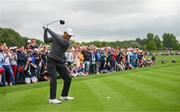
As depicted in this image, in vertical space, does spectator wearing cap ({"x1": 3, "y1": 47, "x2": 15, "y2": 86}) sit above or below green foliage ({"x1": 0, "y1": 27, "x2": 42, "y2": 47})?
below

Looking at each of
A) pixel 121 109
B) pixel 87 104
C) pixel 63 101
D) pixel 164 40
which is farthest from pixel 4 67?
pixel 164 40

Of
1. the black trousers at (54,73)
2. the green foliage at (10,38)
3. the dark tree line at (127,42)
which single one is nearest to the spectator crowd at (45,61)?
the black trousers at (54,73)

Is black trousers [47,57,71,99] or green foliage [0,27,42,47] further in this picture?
green foliage [0,27,42,47]

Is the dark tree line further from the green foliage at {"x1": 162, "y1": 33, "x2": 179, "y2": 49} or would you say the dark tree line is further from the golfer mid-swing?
the golfer mid-swing

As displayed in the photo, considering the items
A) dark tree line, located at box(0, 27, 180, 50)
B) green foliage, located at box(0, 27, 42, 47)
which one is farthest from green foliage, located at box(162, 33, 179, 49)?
green foliage, located at box(0, 27, 42, 47)

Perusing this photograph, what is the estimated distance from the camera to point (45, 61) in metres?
26.9

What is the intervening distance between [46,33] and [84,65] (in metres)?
19.4

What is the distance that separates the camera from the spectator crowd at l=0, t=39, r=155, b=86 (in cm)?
Answer: 2415

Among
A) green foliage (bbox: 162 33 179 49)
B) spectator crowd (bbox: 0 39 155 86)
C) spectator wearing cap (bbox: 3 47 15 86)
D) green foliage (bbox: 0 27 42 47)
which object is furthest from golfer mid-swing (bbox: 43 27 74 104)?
green foliage (bbox: 162 33 179 49)

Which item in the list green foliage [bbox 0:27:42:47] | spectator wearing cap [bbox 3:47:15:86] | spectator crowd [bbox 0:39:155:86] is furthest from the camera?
green foliage [bbox 0:27:42:47]

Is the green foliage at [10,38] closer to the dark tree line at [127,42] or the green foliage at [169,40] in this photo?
the dark tree line at [127,42]

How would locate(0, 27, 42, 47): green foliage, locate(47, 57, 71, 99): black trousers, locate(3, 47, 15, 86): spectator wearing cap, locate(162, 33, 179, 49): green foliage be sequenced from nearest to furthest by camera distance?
locate(47, 57, 71, 99): black trousers → locate(3, 47, 15, 86): spectator wearing cap → locate(0, 27, 42, 47): green foliage → locate(162, 33, 179, 49): green foliage

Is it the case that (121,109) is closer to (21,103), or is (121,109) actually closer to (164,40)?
(21,103)

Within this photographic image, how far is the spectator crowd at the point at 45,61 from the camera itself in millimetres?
24147
